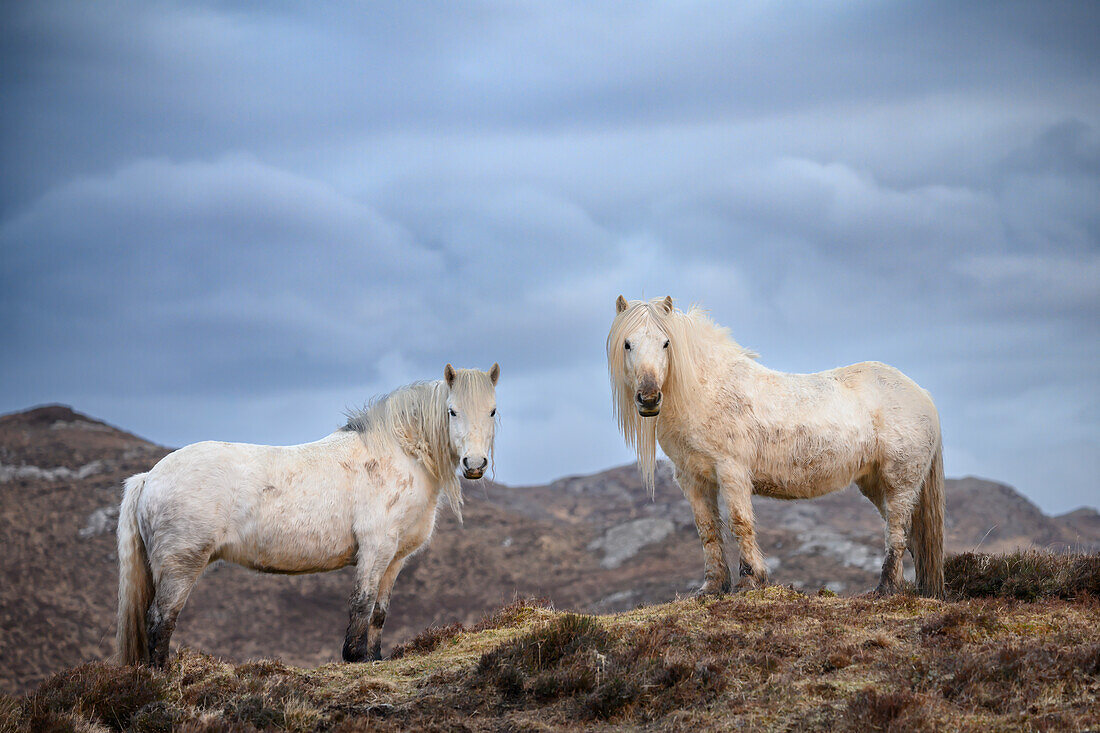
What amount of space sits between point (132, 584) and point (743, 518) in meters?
5.75

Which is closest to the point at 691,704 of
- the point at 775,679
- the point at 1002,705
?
the point at 775,679

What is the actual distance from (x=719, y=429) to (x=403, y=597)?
66.2ft

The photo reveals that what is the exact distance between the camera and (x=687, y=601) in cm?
888

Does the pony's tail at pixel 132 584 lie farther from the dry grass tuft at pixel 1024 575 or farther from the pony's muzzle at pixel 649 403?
the dry grass tuft at pixel 1024 575

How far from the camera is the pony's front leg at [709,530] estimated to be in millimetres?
9141

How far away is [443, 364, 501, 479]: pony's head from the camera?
28.0ft

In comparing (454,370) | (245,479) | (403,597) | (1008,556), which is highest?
(454,370)

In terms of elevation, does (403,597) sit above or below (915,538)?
below

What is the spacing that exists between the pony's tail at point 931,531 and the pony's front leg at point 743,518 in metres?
2.19

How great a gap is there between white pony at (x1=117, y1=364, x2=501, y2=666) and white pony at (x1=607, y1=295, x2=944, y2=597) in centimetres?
169

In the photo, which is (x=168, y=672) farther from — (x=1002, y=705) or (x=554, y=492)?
(x=554, y=492)

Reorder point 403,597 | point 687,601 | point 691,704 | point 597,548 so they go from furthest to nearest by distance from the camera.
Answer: point 597,548, point 403,597, point 687,601, point 691,704

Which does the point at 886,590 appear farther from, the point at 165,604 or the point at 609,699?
the point at 165,604

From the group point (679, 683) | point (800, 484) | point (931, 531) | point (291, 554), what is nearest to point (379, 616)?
point (291, 554)
